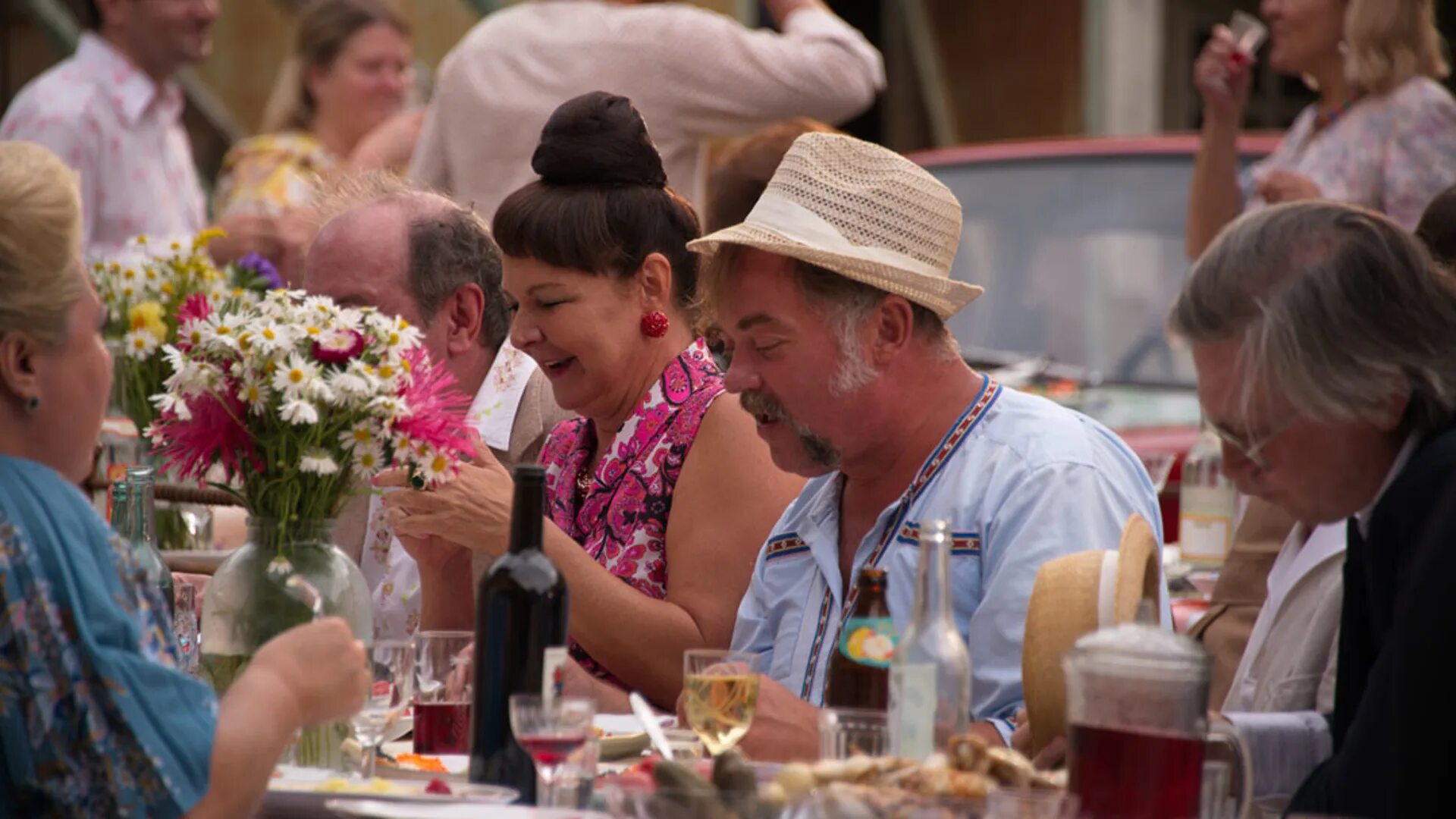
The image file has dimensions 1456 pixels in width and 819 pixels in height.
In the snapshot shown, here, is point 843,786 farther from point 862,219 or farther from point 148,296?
point 148,296

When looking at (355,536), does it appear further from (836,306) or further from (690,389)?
(836,306)

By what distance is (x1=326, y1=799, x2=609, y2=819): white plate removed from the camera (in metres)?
2.00

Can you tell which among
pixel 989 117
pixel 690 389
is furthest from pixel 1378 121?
pixel 989 117

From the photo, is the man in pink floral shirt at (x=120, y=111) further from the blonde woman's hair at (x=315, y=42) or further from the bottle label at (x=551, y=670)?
the bottle label at (x=551, y=670)

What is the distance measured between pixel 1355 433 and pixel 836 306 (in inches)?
39.5

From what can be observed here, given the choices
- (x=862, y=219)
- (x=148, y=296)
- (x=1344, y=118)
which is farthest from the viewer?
(x=1344, y=118)

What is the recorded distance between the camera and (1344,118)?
602cm

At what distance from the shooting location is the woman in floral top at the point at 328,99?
7.15 meters

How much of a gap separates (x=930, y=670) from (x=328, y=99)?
231 inches

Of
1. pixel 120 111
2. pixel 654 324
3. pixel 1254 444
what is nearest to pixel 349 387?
pixel 654 324

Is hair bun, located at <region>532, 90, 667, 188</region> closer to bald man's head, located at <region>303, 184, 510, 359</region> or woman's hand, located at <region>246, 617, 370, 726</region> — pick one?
bald man's head, located at <region>303, 184, 510, 359</region>

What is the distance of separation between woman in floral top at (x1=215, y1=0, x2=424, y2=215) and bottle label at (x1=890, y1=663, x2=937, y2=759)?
5235 millimetres

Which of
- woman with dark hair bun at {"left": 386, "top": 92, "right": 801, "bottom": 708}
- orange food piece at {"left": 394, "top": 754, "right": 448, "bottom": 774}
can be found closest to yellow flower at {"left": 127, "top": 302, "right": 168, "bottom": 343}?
woman with dark hair bun at {"left": 386, "top": 92, "right": 801, "bottom": 708}

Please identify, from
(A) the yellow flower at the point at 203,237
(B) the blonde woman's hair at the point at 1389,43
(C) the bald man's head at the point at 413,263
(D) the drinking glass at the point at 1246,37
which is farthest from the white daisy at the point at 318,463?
(D) the drinking glass at the point at 1246,37
